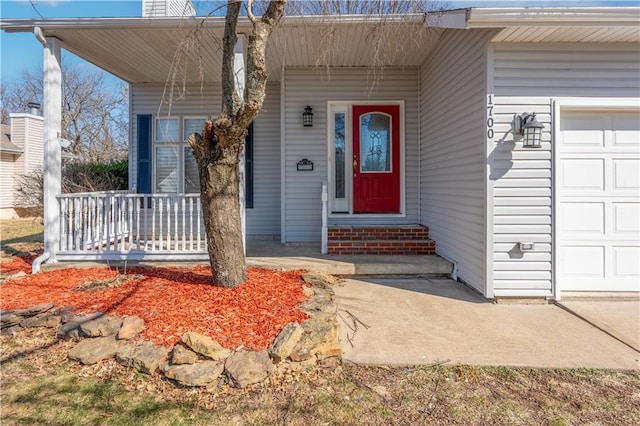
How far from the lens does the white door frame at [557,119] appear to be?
3.75 m

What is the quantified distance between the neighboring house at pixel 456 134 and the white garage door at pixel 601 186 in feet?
0.05

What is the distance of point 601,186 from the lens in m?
3.91

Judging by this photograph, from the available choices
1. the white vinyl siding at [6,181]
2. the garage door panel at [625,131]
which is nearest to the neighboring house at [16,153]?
the white vinyl siding at [6,181]

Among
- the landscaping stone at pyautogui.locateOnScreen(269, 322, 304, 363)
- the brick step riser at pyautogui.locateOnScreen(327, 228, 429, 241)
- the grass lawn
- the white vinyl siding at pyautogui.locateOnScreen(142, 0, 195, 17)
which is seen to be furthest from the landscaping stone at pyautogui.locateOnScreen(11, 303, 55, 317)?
the white vinyl siding at pyautogui.locateOnScreen(142, 0, 195, 17)

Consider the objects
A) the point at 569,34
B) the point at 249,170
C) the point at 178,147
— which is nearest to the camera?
the point at 569,34

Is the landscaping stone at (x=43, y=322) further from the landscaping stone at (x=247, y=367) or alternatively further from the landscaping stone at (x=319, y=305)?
the landscaping stone at (x=319, y=305)

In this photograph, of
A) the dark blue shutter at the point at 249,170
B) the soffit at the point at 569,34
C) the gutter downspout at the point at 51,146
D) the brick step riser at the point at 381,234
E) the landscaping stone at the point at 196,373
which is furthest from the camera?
the dark blue shutter at the point at 249,170

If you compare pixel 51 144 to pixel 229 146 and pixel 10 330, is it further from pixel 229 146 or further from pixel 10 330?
pixel 229 146

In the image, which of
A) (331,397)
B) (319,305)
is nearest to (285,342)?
(331,397)

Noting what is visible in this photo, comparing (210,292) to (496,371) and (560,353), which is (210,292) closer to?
(496,371)

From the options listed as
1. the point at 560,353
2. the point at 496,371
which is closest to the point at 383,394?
the point at 496,371

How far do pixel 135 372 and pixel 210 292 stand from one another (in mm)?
1001

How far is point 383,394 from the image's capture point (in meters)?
2.17

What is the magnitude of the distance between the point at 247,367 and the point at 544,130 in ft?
12.1
